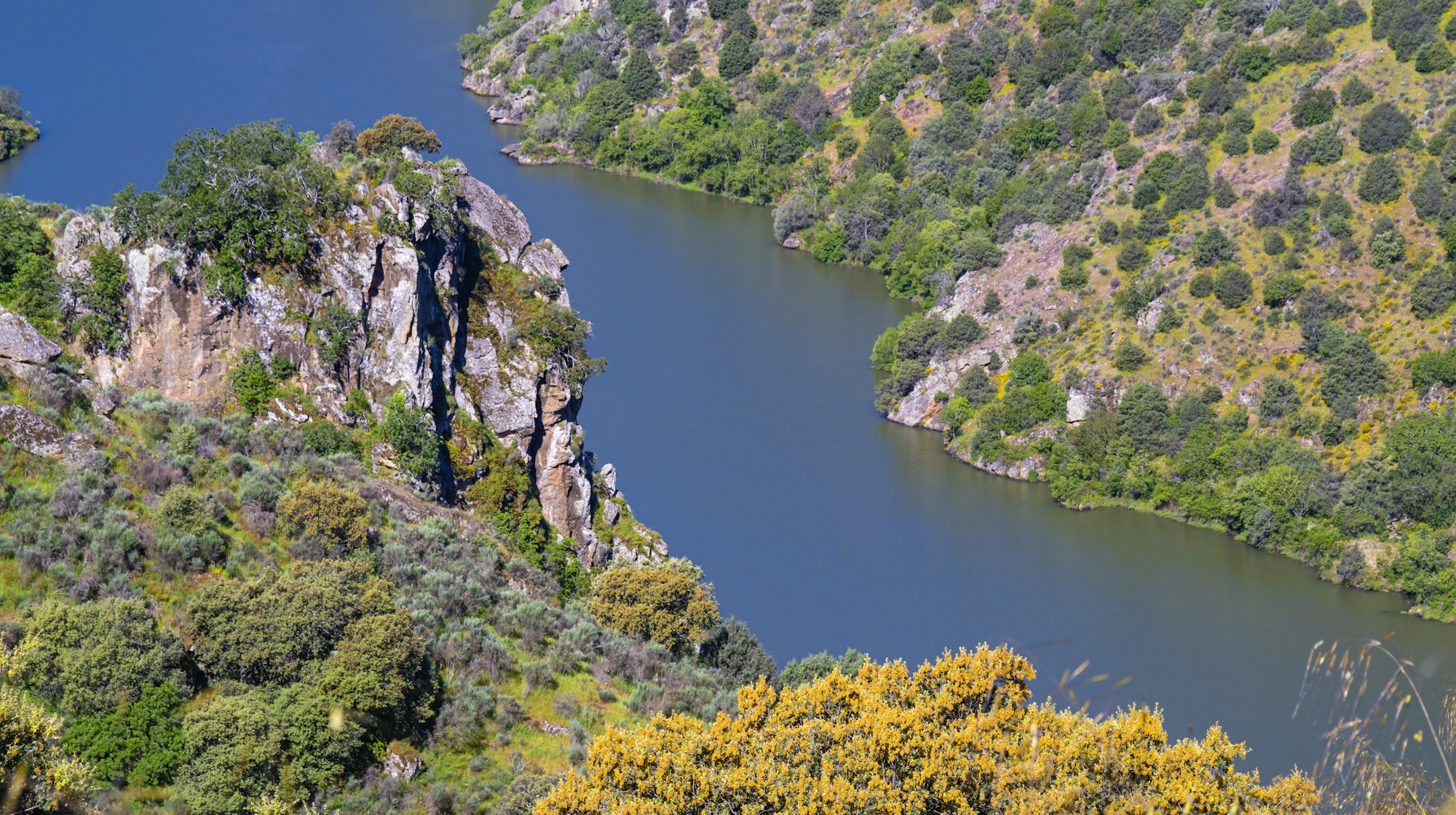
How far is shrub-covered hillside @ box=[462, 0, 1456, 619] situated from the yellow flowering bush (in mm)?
46413

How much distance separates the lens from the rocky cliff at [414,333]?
39.8 meters

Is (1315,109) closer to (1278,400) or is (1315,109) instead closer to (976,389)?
(1278,400)

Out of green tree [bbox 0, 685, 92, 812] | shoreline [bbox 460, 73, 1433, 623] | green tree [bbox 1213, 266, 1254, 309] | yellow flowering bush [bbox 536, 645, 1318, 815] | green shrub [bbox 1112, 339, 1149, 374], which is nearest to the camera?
green tree [bbox 0, 685, 92, 812]

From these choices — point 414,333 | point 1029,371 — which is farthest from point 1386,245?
point 414,333

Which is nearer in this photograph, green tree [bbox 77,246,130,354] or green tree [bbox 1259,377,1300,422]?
green tree [bbox 77,246,130,354]

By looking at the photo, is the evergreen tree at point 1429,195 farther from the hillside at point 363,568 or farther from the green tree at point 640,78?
the green tree at point 640,78

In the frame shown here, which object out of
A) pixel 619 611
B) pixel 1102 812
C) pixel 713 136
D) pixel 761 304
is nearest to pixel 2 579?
pixel 619 611

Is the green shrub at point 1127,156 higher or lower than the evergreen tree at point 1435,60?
lower

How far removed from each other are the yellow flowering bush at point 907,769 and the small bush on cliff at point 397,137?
34.9m

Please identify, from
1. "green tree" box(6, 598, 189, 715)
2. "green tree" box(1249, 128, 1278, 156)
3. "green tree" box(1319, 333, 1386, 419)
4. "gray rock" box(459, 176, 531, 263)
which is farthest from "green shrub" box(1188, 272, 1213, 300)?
"green tree" box(6, 598, 189, 715)

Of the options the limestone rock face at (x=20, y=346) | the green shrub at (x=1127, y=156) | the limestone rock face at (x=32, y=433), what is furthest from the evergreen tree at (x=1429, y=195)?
the limestone rock face at (x=32, y=433)

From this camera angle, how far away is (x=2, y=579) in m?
24.1

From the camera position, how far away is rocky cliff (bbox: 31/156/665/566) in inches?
1565

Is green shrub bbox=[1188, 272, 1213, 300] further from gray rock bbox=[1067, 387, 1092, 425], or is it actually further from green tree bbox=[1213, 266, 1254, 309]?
gray rock bbox=[1067, 387, 1092, 425]
